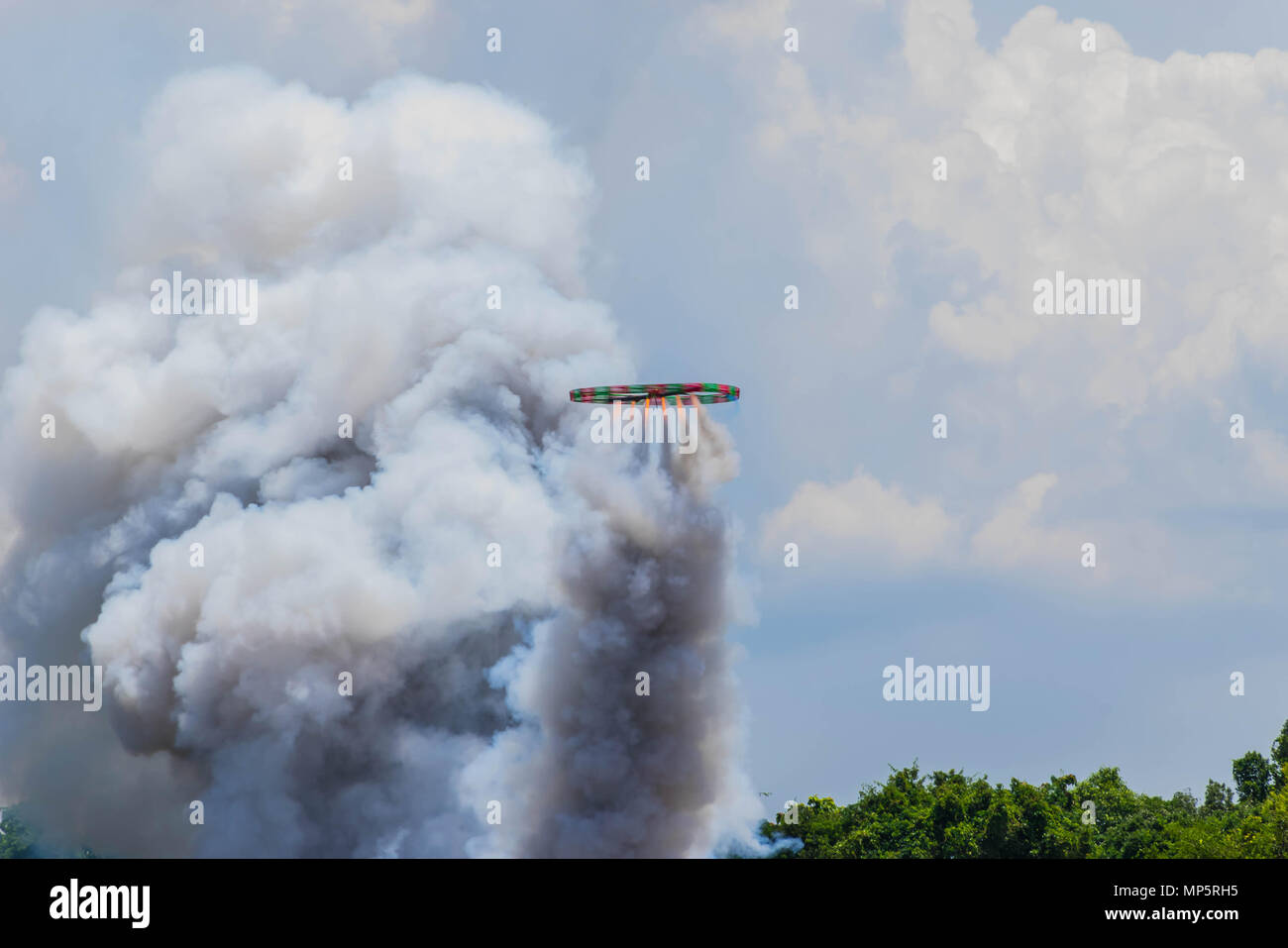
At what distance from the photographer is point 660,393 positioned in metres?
75.0

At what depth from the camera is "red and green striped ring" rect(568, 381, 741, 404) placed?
73.9 metres

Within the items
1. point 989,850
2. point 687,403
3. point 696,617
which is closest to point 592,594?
point 696,617

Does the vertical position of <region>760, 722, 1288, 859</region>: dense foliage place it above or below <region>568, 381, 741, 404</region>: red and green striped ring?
below

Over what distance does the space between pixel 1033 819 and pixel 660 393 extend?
40626mm

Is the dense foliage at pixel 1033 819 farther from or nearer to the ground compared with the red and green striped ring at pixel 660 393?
nearer to the ground

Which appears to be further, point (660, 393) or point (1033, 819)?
point (1033, 819)

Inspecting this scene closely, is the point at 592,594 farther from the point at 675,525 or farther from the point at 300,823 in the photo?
the point at 300,823

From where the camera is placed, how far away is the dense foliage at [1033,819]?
97.2m

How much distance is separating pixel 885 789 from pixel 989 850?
1142 centimetres

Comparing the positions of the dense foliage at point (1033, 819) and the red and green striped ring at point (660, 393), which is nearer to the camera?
the red and green striped ring at point (660, 393)

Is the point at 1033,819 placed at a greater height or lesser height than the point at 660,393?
lesser

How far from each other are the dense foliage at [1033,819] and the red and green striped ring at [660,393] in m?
35.5

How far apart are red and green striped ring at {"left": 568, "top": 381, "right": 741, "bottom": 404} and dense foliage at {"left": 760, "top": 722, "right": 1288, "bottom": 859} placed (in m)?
35.5

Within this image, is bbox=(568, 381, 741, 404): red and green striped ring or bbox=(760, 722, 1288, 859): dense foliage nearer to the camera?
bbox=(568, 381, 741, 404): red and green striped ring
